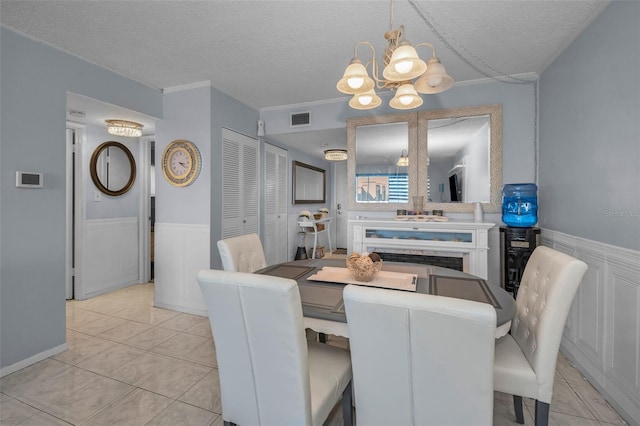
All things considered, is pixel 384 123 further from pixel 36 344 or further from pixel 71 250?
pixel 71 250

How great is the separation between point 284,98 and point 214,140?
1.05 m

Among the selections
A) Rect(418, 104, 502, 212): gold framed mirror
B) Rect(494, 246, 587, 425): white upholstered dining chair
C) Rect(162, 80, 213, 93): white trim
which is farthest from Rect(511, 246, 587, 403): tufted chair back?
Rect(162, 80, 213, 93): white trim

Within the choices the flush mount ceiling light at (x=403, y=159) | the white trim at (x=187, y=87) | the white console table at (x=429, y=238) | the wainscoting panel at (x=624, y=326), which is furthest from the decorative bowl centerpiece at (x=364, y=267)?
the white trim at (x=187, y=87)

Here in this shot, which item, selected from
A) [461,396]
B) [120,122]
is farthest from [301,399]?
[120,122]

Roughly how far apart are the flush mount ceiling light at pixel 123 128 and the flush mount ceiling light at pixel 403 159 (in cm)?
314

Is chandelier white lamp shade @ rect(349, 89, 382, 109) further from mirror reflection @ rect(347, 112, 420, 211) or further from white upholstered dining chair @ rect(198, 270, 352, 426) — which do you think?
mirror reflection @ rect(347, 112, 420, 211)

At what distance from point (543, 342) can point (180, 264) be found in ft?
11.0

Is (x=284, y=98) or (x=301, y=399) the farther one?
(x=284, y=98)

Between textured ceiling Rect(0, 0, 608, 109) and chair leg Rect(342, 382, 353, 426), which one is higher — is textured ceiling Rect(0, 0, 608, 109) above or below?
above

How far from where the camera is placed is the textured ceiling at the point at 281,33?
6.54 ft

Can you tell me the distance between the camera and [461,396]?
0.90 metres

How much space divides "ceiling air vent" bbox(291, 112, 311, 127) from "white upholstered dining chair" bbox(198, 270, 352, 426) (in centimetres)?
314

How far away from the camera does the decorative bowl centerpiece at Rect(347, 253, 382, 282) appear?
1720 mm

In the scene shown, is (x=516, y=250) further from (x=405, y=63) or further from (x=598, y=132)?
(x=405, y=63)
